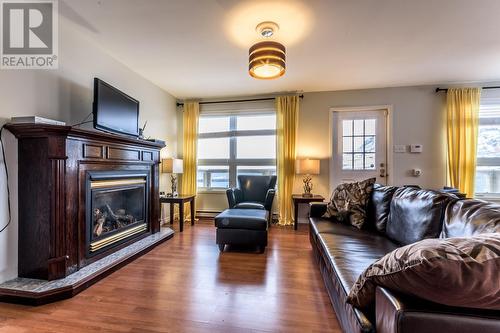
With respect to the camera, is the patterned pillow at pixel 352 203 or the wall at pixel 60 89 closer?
the wall at pixel 60 89

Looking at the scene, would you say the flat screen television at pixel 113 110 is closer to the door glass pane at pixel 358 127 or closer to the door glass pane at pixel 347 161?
the door glass pane at pixel 347 161

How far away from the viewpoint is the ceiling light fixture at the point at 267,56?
88.7 inches

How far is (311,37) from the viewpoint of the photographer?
8.59ft

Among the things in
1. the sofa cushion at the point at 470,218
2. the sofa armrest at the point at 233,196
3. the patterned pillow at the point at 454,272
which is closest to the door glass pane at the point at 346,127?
the sofa armrest at the point at 233,196

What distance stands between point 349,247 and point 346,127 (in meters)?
3.09

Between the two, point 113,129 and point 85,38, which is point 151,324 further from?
point 85,38

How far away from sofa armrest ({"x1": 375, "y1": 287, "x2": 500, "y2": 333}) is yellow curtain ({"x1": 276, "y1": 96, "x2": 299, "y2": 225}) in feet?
12.1

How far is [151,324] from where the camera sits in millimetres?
1555

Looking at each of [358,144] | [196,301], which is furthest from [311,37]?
[196,301]

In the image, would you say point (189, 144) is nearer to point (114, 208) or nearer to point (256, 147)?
point (256, 147)

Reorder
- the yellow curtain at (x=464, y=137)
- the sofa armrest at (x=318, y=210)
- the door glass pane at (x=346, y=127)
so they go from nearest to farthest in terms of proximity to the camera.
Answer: the sofa armrest at (x=318, y=210) → the yellow curtain at (x=464, y=137) → the door glass pane at (x=346, y=127)

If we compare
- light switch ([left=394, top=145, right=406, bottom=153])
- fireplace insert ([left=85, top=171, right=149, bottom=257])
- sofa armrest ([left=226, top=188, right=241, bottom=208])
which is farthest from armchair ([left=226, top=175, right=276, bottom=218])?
light switch ([left=394, top=145, right=406, bottom=153])

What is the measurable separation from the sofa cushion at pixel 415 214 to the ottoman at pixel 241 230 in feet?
4.37

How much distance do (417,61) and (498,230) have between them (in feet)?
9.83
